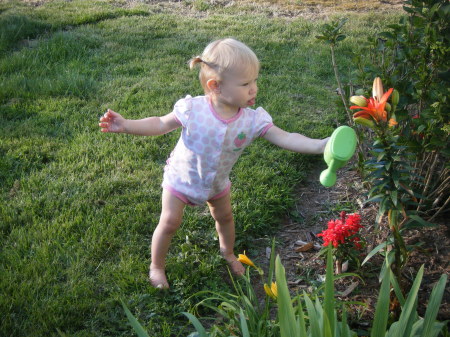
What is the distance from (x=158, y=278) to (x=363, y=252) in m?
1.16

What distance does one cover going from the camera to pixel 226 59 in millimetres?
2381

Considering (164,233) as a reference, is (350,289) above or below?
below

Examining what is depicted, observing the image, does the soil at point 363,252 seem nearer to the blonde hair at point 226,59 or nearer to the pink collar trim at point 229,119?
the pink collar trim at point 229,119

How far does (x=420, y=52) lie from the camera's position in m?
2.64

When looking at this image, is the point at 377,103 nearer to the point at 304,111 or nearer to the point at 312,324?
the point at 312,324

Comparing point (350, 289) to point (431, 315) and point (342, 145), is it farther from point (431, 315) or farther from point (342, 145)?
point (342, 145)

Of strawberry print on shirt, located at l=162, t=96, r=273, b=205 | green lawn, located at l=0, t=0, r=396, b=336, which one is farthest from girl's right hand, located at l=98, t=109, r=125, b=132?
green lawn, located at l=0, t=0, r=396, b=336

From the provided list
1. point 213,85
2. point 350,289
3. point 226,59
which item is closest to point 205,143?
point 213,85

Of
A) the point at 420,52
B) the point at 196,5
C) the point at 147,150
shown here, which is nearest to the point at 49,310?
the point at 147,150

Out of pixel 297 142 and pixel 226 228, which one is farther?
pixel 226 228

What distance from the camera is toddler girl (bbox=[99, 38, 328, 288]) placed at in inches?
95.0

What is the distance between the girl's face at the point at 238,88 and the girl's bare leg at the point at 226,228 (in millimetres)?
588

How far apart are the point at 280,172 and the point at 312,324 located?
85.6 inches

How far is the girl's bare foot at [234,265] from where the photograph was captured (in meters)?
2.94
